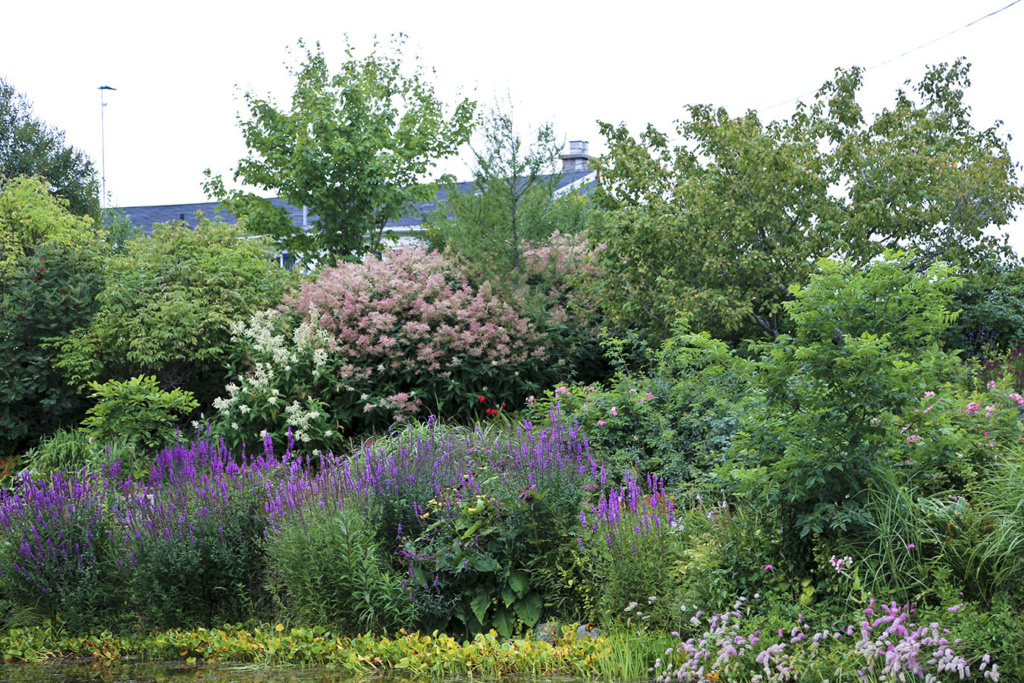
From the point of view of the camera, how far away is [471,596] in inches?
213

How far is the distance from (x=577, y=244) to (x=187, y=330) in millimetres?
5157

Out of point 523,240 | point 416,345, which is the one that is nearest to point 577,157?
point 523,240

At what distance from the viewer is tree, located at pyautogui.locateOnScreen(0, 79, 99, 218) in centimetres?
2498

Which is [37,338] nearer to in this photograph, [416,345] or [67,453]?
[67,453]

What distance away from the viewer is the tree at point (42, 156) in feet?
82.0

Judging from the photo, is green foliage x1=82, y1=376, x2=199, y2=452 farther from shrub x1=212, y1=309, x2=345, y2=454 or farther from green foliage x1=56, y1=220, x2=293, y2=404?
green foliage x1=56, y1=220, x2=293, y2=404

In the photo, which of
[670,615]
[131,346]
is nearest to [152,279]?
[131,346]

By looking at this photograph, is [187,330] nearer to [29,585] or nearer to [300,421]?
[300,421]

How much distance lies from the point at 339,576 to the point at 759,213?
740cm

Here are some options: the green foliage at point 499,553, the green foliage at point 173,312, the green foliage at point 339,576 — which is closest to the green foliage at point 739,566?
the green foliage at point 499,553

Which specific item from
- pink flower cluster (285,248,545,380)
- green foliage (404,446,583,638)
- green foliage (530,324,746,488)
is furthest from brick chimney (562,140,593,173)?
green foliage (404,446,583,638)

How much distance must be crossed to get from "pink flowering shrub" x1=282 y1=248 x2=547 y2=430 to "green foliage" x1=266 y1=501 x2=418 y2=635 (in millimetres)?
3908

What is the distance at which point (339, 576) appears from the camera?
538cm

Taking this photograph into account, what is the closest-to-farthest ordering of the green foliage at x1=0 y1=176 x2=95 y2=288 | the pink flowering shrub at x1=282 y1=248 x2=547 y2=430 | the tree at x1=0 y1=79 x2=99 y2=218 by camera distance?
the pink flowering shrub at x1=282 y1=248 x2=547 y2=430
the green foliage at x1=0 y1=176 x2=95 y2=288
the tree at x1=0 y1=79 x2=99 y2=218
